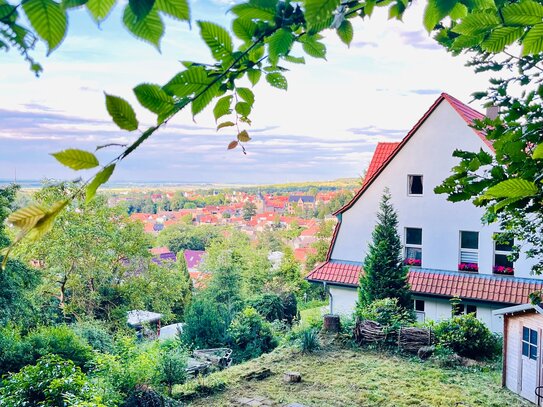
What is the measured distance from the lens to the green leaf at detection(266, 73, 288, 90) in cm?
107

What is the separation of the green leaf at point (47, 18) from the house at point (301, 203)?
55725 mm

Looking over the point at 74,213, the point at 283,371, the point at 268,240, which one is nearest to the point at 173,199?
the point at 268,240

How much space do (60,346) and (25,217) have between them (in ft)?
29.1

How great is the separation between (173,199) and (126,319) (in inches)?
1442

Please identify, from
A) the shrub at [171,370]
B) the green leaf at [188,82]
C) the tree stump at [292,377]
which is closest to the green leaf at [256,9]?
the green leaf at [188,82]

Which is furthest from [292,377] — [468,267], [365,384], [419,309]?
[468,267]

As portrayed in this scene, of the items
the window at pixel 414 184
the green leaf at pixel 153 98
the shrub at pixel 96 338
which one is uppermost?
the window at pixel 414 184

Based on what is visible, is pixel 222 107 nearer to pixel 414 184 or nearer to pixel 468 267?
pixel 468 267

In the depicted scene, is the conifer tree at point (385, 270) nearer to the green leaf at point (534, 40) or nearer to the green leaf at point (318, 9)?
the green leaf at point (534, 40)

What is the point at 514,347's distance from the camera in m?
7.44

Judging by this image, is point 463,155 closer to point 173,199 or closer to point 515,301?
point 515,301

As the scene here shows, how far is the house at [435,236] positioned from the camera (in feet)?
38.9

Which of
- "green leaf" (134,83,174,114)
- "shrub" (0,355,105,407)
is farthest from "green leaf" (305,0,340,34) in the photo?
"shrub" (0,355,105,407)

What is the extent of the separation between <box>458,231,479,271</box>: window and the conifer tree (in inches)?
90.7
